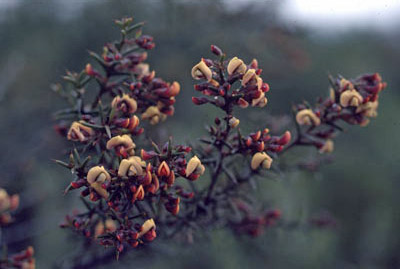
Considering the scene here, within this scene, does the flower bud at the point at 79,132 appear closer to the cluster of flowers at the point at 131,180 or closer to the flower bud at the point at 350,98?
the cluster of flowers at the point at 131,180

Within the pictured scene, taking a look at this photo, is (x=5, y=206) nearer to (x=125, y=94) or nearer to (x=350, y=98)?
(x=125, y=94)

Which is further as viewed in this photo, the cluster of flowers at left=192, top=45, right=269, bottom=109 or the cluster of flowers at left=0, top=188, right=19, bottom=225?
the cluster of flowers at left=0, top=188, right=19, bottom=225

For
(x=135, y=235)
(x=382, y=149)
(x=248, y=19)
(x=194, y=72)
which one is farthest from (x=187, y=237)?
(x=382, y=149)

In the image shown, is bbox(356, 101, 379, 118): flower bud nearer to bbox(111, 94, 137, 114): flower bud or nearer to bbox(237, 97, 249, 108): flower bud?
bbox(237, 97, 249, 108): flower bud

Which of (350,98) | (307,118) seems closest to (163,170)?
(307,118)

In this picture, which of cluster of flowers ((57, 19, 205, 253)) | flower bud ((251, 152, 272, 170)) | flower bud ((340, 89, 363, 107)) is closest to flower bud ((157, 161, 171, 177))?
cluster of flowers ((57, 19, 205, 253))

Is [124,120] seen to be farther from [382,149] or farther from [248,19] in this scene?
[382,149]

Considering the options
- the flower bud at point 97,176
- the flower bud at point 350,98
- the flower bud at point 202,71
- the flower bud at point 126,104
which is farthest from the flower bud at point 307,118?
the flower bud at point 97,176

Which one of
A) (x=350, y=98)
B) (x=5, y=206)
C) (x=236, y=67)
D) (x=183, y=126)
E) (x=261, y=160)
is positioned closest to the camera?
(x=236, y=67)
